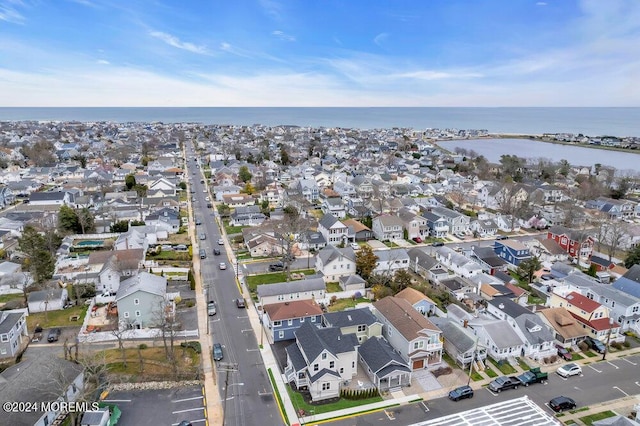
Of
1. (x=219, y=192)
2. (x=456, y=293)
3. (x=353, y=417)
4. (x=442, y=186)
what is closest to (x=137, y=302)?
(x=353, y=417)

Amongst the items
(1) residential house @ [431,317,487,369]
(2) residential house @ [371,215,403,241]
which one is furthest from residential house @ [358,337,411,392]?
(2) residential house @ [371,215,403,241]

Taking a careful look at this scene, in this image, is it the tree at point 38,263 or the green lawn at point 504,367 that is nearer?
the green lawn at point 504,367

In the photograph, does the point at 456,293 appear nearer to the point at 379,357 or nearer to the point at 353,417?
the point at 379,357

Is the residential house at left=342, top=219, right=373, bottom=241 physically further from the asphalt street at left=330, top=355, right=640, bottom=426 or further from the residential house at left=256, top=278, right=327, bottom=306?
the asphalt street at left=330, top=355, right=640, bottom=426

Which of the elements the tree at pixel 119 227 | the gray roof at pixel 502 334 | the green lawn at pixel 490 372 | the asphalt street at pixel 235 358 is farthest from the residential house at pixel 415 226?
the tree at pixel 119 227

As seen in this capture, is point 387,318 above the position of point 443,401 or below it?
above

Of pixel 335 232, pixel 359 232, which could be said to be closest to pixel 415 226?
pixel 359 232

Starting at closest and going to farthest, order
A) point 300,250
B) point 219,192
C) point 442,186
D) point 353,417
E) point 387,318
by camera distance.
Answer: point 353,417
point 387,318
point 300,250
point 219,192
point 442,186

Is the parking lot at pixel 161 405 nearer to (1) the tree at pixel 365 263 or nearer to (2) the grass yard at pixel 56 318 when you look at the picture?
(2) the grass yard at pixel 56 318
